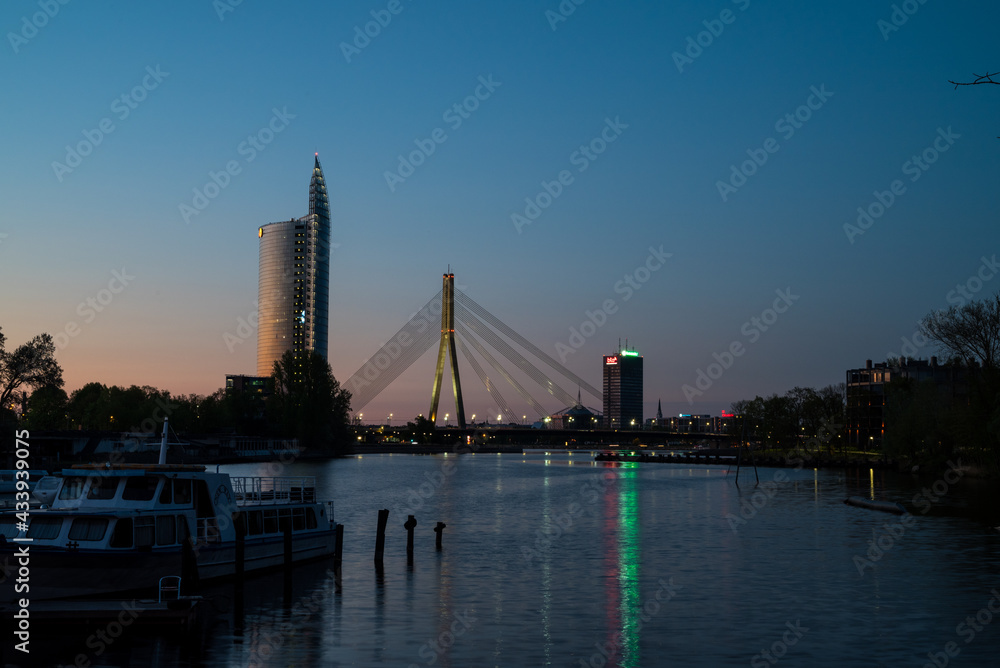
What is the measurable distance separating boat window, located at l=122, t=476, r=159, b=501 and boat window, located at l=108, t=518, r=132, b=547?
1444mm

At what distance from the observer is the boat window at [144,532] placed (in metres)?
27.0

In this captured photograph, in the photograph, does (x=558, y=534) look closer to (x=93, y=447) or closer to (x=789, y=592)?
(x=789, y=592)

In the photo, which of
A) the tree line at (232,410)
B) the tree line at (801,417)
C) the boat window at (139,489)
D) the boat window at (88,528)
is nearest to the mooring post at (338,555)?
the boat window at (139,489)

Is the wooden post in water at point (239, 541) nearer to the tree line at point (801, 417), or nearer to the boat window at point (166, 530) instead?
the boat window at point (166, 530)

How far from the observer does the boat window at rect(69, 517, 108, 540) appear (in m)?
26.3

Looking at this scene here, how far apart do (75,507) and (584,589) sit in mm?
17346

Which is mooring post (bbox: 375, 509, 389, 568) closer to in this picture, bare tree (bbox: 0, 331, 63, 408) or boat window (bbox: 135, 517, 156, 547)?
boat window (bbox: 135, 517, 156, 547)

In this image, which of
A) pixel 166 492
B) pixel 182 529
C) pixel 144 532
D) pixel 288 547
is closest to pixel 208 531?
pixel 182 529

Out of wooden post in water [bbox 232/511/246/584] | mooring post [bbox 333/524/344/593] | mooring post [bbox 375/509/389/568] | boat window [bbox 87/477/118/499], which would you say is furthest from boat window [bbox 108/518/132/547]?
mooring post [bbox 375/509/389/568]

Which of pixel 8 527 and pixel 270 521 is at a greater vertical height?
pixel 8 527

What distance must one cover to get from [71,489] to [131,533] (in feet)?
9.72

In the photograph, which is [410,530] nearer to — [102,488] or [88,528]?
[102,488]

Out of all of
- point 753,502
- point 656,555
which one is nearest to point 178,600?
point 656,555

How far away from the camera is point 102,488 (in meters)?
28.3
